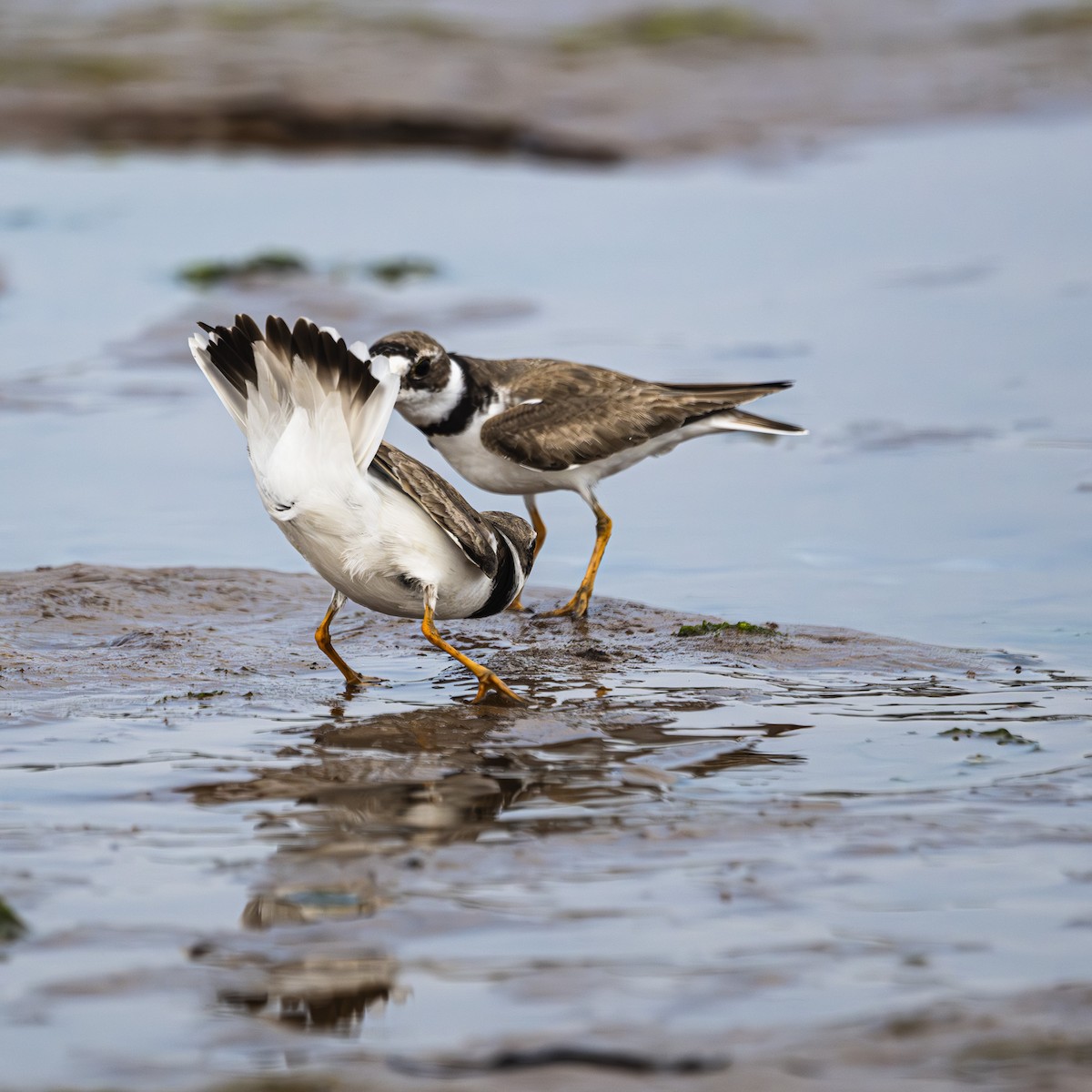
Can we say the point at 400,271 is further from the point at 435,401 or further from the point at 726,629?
the point at 726,629

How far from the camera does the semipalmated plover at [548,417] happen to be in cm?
853

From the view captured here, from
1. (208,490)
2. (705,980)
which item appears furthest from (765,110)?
(705,980)

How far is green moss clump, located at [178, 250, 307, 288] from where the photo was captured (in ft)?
48.8

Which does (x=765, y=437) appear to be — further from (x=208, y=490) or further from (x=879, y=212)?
(x=879, y=212)

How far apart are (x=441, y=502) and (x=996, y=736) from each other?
228cm

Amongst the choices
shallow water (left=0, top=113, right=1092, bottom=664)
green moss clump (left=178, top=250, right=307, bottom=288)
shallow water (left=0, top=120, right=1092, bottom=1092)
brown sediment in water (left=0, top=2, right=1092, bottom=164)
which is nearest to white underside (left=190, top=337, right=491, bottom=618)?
shallow water (left=0, top=120, right=1092, bottom=1092)

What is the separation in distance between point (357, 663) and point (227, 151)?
15300mm

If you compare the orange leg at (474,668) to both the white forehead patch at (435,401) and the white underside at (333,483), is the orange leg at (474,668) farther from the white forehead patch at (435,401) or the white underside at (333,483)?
the white forehead patch at (435,401)

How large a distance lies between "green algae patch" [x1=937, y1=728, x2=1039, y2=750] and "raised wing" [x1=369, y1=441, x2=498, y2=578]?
199cm

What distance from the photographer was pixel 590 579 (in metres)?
8.43

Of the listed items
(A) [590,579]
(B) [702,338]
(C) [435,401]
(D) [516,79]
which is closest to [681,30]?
(D) [516,79]

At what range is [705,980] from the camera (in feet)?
13.9

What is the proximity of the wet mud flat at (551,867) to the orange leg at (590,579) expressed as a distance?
59 centimetres

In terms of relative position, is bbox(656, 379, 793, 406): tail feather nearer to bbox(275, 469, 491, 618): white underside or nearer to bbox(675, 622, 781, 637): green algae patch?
bbox(675, 622, 781, 637): green algae patch
